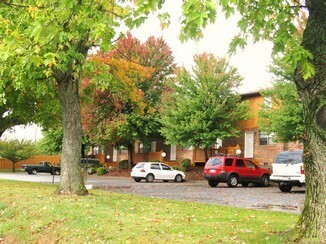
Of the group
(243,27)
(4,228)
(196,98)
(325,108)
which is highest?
(196,98)

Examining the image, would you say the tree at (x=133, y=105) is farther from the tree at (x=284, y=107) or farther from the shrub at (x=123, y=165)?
the tree at (x=284, y=107)

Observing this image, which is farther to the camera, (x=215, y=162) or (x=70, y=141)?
(x=215, y=162)

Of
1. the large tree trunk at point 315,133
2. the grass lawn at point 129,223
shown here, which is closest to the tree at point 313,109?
the large tree trunk at point 315,133

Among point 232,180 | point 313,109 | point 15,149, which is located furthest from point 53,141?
point 313,109

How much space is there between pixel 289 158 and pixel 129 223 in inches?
504

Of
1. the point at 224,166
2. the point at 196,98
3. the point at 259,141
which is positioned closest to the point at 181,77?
the point at 196,98

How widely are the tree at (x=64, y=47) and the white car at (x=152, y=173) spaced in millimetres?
14481

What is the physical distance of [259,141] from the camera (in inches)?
1358

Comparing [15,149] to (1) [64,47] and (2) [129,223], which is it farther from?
(2) [129,223]

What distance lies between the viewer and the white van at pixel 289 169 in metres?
19.5

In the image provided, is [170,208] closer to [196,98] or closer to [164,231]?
[164,231]

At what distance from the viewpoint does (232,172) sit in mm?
25000

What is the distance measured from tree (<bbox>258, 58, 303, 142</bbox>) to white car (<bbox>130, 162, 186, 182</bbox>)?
7980 mm

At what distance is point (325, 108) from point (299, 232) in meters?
1.93
